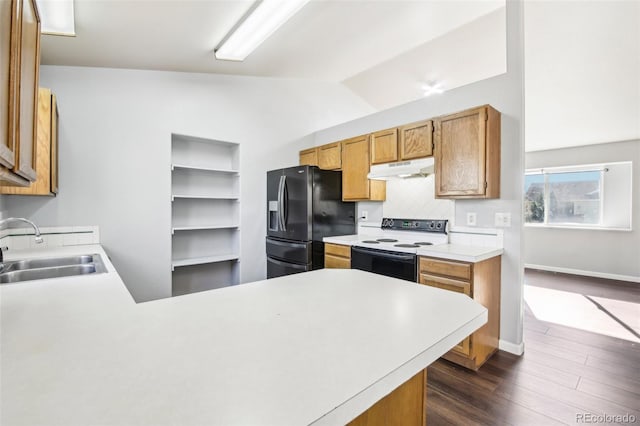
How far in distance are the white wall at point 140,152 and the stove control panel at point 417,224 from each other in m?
1.70

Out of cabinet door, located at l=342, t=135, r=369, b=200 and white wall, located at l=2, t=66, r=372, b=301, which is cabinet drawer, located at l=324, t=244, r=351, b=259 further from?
white wall, located at l=2, t=66, r=372, b=301

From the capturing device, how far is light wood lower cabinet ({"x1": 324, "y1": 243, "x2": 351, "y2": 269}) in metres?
3.13

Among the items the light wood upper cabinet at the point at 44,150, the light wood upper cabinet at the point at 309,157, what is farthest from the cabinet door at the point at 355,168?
the light wood upper cabinet at the point at 44,150

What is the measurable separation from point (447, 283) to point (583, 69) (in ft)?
10.8

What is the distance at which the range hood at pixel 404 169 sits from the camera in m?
2.81

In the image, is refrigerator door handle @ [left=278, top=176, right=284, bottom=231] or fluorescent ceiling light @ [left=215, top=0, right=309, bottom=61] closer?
fluorescent ceiling light @ [left=215, top=0, right=309, bottom=61]

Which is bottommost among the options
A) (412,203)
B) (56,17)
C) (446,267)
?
(446,267)

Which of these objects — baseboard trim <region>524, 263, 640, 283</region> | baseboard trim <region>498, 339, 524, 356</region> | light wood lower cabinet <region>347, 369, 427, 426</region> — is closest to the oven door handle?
baseboard trim <region>498, 339, 524, 356</region>

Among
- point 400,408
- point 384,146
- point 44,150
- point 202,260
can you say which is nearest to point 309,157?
point 384,146

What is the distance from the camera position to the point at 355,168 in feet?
11.5

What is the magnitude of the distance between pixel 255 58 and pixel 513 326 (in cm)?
367

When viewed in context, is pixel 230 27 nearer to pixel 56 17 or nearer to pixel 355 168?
pixel 56 17

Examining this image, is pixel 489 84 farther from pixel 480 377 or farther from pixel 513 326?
pixel 480 377

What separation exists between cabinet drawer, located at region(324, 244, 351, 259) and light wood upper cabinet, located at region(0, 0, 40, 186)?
2.50 m
